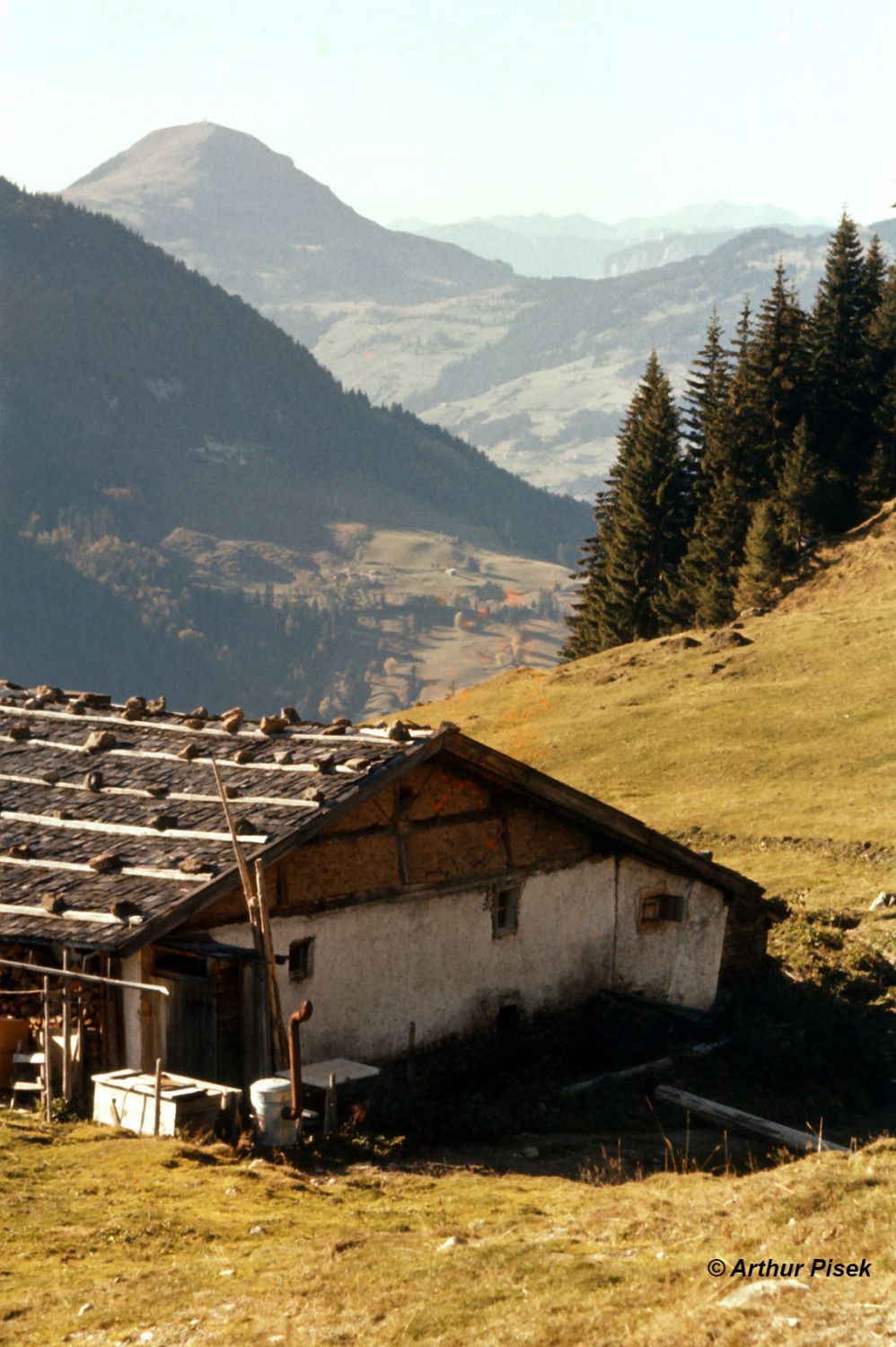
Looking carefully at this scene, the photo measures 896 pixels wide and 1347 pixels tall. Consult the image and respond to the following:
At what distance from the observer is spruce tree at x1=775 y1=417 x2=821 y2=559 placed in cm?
7438

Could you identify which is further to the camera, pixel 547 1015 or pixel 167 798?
pixel 547 1015

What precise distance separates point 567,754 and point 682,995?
27360 mm

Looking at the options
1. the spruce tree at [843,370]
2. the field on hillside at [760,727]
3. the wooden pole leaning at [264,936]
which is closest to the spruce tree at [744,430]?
the spruce tree at [843,370]

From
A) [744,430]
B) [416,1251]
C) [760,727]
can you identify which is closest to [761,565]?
[744,430]

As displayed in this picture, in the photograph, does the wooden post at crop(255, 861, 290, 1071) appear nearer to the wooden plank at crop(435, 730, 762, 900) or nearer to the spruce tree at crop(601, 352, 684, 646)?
the wooden plank at crop(435, 730, 762, 900)

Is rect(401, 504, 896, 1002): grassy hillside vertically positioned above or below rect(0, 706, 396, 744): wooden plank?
below

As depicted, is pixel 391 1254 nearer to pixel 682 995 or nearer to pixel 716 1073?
pixel 716 1073

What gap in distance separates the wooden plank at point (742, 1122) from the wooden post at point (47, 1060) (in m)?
7.85

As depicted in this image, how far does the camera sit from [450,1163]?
16.8m

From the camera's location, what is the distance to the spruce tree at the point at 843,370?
7794 cm

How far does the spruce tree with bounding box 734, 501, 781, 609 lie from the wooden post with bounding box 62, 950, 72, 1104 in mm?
58235

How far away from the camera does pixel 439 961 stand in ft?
71.7

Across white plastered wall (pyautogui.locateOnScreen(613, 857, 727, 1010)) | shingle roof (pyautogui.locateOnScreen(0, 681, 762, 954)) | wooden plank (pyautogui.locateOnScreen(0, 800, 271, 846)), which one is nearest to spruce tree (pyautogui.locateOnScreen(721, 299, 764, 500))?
white plastered wall (pyautogui.locateOnScreen(613, 857, 727, 1010))

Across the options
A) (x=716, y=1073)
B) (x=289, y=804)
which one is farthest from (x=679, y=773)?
(x=289, y=804)
